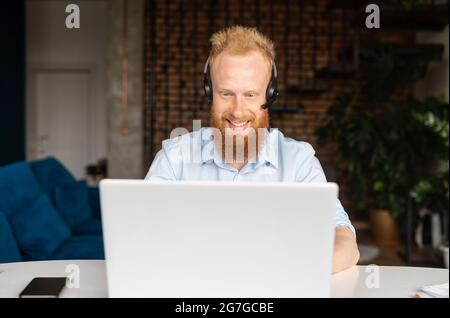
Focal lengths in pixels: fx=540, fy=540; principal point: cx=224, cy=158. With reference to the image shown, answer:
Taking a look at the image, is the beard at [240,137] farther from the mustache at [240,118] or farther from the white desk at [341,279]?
the white desk at [341,279]

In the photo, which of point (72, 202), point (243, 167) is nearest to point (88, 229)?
point (72, 202)

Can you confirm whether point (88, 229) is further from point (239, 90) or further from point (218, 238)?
point (218, 238)

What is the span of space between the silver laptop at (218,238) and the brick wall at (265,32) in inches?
199

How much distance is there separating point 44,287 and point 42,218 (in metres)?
1.99

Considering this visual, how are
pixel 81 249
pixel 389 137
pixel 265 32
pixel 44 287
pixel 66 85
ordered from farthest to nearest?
pixel 66 85 → pixel 265 32 → pixel 389 137 → pixel 81 249 → pixel 44 287

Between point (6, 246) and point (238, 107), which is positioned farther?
point (6, 246)

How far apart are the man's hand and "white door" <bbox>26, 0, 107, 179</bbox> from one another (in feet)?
21.3

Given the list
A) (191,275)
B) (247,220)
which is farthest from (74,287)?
(247,220)

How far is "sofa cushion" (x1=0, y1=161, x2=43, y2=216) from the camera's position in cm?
282

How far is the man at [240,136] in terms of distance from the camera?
1618 mm

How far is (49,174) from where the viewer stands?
3.89m

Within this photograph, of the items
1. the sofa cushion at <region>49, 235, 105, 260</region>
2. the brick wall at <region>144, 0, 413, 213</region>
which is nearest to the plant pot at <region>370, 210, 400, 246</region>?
the brick wall at <region>144, 0, 413, 213</region>

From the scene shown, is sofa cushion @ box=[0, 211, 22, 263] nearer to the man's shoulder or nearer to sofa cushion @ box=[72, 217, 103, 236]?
the man's shoulder

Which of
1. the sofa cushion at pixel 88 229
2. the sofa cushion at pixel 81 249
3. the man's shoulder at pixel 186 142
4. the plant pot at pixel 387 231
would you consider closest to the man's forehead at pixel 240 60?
the man's shoulder at pixel 186 142
